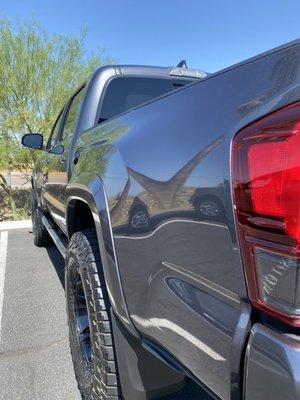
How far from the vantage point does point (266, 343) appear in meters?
1.04

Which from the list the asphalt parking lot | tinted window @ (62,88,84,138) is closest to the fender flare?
the asphalt parking lot

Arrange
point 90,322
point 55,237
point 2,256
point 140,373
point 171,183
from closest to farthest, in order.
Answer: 1. point 171,183
2. point 140,373
3. point 90,322
4. point 55,237
5. point 2,256

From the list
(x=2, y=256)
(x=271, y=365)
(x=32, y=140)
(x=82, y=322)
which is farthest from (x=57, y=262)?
(x=271, y=365)

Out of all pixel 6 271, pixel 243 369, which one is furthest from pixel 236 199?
pixel 6 271

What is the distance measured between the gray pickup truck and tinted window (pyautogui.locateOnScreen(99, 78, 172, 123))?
760 mm

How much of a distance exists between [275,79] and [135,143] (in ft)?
2.35

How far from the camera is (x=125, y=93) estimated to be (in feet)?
10.3

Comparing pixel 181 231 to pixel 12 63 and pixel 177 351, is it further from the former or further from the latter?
pixel 12 63

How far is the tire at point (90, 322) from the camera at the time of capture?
77.2 inches

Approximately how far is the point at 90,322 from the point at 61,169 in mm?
1515

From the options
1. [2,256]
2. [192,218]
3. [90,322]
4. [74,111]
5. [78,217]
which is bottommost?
[2,256]

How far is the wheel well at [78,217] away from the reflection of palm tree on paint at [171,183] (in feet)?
3.39

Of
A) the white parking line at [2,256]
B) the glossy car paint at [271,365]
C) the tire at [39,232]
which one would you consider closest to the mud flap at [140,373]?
the glossy car paint at [271,365]

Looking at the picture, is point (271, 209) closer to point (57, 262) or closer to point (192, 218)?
point (192, 218)
